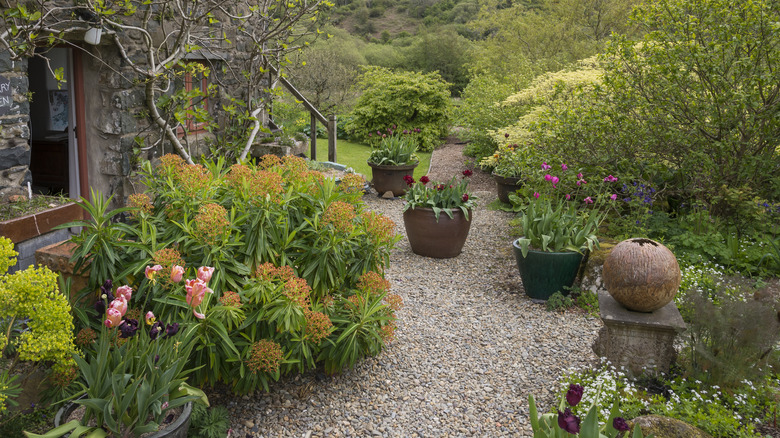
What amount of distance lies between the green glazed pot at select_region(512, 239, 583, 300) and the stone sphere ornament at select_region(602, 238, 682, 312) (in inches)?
50.1

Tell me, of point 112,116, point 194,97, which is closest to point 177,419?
point 112,116

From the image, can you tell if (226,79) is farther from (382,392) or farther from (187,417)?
(187,417)

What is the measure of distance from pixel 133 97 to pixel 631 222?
527 cm

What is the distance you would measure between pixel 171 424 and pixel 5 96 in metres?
3.20

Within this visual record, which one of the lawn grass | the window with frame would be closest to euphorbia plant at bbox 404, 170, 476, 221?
the window with frame

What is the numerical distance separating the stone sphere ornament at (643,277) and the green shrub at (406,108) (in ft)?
34.5

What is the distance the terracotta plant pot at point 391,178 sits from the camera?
9195mm

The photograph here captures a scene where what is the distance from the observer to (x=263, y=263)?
3.40 m

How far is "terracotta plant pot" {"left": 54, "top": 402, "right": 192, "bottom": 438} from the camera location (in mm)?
2521

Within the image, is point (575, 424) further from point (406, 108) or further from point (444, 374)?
point (406, 108)

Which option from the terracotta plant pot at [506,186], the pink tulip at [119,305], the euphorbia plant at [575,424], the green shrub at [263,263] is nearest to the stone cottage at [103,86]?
the green shrub at [263,263]

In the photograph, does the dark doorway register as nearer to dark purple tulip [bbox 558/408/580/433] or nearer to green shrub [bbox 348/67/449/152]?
dark purple tulip [bbox 558/408/580/433]

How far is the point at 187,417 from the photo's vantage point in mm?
2658

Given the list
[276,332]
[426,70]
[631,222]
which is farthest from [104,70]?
[426,70]
